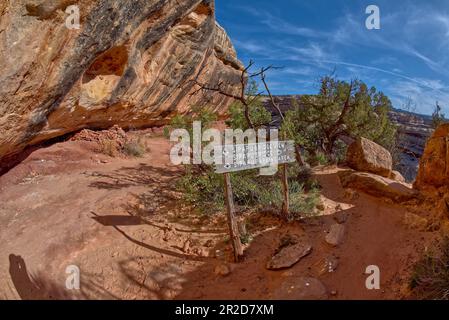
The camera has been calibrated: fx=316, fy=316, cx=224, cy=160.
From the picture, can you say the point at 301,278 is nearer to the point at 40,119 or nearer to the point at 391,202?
the point at 391,202

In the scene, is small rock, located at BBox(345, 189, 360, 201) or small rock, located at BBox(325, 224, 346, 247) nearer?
small rock, located at BBox(325, 224, 346, 247)

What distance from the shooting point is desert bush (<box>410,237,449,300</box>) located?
3699 millimetres

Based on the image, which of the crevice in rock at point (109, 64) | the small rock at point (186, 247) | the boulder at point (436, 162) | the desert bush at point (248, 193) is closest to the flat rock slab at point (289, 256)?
the desert bush at point (248, 193)

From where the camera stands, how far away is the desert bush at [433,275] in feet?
12.1

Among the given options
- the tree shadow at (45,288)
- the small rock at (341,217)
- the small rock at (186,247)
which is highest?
the small rock at (341,217)

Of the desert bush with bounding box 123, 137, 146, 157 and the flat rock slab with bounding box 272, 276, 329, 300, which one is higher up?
the desert bush with bounding box 123, 137, 146, 157

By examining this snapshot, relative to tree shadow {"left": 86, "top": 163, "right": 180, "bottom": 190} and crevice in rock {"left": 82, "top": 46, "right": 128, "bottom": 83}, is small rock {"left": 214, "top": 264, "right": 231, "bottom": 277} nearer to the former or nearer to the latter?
tree shadow {"left": 86, "top": 163, "right": 180, "bottom": 190}

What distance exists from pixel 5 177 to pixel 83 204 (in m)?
2.57

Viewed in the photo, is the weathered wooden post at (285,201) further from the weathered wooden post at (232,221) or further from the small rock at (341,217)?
the weathered wooden post at (232,221)

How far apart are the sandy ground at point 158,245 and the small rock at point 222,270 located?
70 mm

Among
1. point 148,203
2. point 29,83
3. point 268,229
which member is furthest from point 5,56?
point 268,229

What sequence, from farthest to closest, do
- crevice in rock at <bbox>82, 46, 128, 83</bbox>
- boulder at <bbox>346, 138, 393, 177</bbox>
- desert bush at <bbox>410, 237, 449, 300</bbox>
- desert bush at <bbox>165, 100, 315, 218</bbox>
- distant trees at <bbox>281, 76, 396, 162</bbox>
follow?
distant trees at <bbox>281, 76, 396, 162</bbox> < crevice in rock at <bbox>82, 46, 128, 83</bbox> < boulder at <bbox>346, 138, 393, 177</bbox> < desert bush at <bbox>165, 100, 315, 218</bbox> < desert bush at <bbox>410, 237, 449, 300</bbox>

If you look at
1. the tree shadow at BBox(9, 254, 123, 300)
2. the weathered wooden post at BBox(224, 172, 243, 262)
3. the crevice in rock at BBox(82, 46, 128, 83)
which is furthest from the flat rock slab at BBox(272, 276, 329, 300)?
the crevice in rock at BBox(82, 46, 128, 83)
